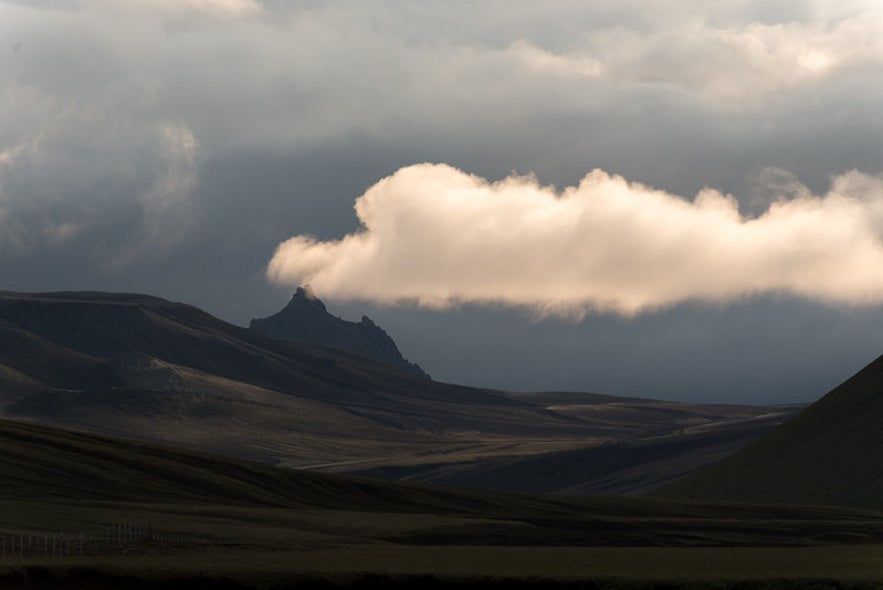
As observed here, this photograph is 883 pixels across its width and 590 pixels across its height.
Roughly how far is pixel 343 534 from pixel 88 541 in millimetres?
29656

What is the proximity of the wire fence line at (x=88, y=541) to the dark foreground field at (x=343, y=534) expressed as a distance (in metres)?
0.27

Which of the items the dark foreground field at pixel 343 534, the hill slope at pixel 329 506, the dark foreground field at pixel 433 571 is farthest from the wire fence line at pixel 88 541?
the hill slope at pixel 329 506

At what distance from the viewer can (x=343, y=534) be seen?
125250 millimetres

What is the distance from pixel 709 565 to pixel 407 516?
208 feet

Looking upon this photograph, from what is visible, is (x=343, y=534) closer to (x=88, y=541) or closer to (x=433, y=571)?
(x=88, y=541)

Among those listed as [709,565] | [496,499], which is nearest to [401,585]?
[709,565]

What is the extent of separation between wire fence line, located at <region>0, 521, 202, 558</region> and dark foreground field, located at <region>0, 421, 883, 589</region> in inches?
10.8

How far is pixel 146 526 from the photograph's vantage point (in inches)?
4493

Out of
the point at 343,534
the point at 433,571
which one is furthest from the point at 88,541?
the point at 433,571

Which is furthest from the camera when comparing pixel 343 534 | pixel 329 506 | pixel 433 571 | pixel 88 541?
pixel 329 506

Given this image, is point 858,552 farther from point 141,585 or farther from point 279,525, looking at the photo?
point 141,585

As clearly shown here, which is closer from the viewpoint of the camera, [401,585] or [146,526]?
[401,585]

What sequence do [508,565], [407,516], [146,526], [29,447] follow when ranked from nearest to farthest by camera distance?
[508,565], [146,526], [407,516], [29,447]

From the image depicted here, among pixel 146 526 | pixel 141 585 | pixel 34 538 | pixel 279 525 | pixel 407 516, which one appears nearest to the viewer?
pixel 141 585
